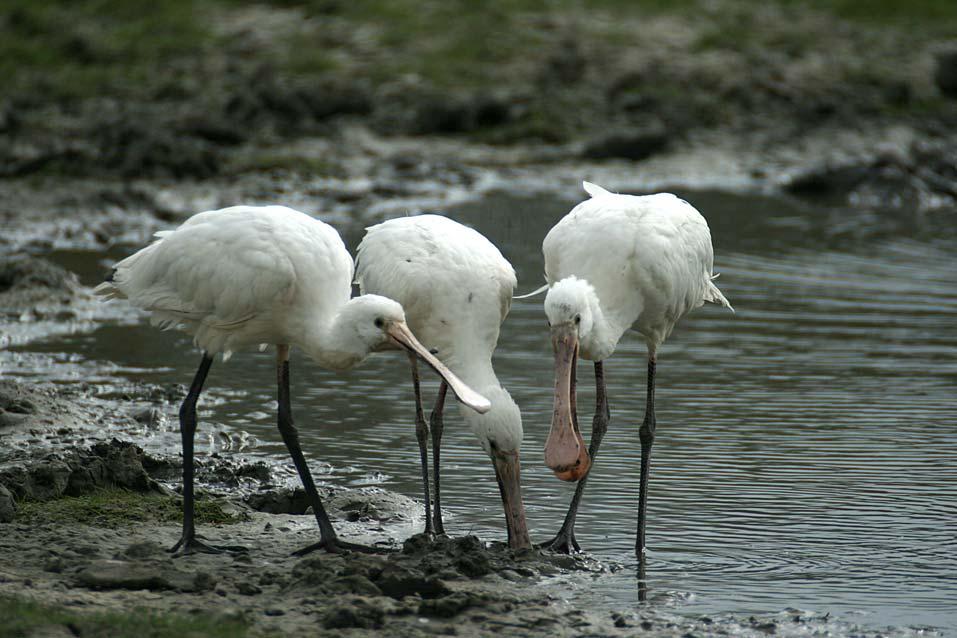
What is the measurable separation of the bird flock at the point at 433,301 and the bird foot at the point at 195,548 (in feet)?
0.03

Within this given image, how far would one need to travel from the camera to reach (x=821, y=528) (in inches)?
309

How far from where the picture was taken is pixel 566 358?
7.31 meters

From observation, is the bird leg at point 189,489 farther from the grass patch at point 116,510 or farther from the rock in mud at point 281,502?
the rock in mud at point 281,502

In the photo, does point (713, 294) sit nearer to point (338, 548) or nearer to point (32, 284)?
point (338, 548)

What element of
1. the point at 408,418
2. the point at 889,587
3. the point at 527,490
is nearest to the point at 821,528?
the point at 889,587

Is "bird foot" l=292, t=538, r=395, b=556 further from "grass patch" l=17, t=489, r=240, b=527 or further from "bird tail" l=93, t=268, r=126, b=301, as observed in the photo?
"bird tail" l=93, t=268, r=126, b=301

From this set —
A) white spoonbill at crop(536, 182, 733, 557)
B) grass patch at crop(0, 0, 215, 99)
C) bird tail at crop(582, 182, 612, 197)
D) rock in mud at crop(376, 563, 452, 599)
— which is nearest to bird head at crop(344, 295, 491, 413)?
white spoonbill at crop(536, 182, 733, 557)

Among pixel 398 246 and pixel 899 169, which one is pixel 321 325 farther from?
pixel 899 169

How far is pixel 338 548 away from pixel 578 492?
1442 millimetres

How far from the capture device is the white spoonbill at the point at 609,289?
7379 millimetres

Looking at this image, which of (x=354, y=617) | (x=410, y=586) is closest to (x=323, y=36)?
(x=410, y=586)

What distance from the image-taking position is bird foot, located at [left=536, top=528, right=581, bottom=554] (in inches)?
301

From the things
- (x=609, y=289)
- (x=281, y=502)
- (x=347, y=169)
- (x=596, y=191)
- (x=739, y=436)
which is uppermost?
(x=596, y=191)

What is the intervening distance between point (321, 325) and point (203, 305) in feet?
2.45
